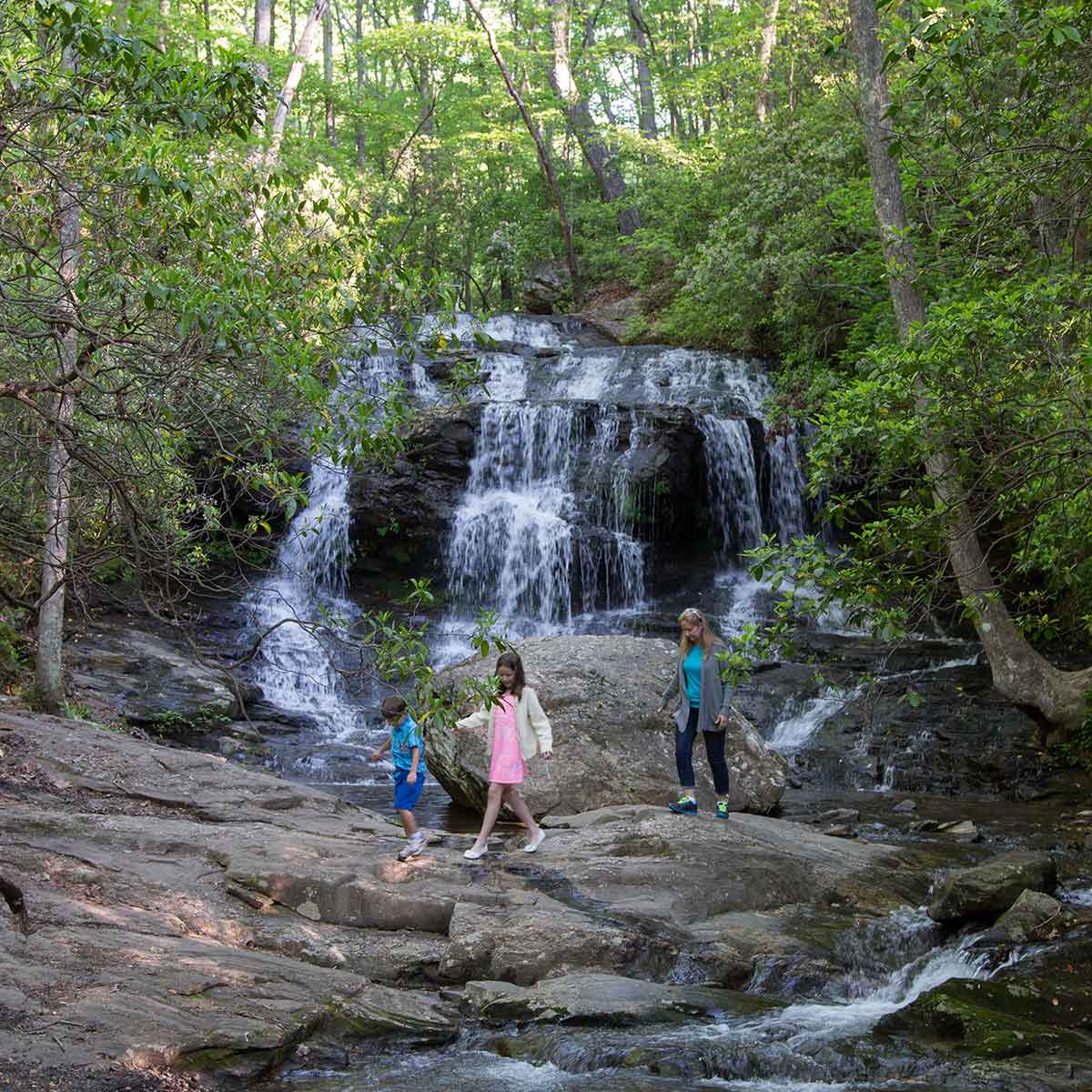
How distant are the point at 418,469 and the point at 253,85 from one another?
16.3 meters

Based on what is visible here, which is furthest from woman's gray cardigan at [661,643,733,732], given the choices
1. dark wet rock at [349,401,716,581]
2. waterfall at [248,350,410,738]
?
dark wet rock at [349,401,716,581]

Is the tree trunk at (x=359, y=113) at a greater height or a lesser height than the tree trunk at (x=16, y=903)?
greater

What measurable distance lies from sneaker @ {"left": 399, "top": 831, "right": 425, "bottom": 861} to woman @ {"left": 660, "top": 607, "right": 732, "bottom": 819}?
2.10 meters

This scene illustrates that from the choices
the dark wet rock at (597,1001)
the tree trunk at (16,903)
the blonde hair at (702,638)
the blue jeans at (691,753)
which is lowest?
the dark wet rock at (597,1001)

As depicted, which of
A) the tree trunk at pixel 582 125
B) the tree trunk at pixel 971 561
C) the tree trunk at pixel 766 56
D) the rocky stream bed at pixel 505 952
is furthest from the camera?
→ the tree trunk at pixel 582 125

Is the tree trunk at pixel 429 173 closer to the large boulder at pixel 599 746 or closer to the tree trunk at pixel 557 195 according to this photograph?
the tree trunk at pixel 557 195

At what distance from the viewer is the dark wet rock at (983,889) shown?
25.0 feet

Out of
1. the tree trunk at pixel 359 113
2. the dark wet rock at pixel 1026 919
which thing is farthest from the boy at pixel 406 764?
the tree trunk at pixel 359 113

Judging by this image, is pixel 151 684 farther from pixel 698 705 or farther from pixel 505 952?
pixel 505 952

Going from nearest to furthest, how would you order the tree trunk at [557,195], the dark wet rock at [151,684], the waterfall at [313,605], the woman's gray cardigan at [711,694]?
the woman's gray cardigan at [711,694]
the dark wet rock at [151,684]
the waterfall at [313,605]
the tree trunk at [557,195]

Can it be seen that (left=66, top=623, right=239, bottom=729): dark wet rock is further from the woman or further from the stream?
the woman

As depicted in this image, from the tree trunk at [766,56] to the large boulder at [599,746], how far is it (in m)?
18.7

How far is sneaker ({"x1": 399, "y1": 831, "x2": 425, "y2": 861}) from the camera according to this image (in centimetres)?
773

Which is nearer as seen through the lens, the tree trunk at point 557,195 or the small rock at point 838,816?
the small rock at point 838,816
